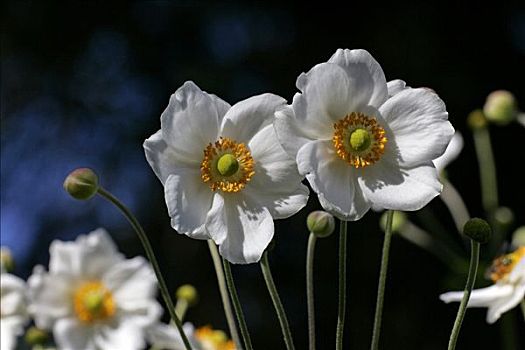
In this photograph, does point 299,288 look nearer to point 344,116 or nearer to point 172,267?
point 172,267

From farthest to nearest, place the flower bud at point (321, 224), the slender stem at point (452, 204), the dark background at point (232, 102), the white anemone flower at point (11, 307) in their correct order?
the dark background at point (232, 102) < the slender stem at point (452, 204) < the white anemone flower at point (11, 307) < the flower bud at point (321, 224)

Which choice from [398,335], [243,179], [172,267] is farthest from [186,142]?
[172,267]

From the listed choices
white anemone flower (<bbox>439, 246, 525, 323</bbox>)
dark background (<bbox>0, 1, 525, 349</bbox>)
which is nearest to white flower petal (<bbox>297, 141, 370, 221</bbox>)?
white anemone flower (<bbox>439, 246, 525, 323</bbox>)

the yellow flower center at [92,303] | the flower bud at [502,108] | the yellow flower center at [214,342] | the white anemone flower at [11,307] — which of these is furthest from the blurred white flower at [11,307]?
the flower bud at [502,108]

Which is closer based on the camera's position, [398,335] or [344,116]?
[344,116]

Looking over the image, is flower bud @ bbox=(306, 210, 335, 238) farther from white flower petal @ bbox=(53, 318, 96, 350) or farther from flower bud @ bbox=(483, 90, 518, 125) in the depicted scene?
flower bud @ bbox=(483, 90, 518, 125)

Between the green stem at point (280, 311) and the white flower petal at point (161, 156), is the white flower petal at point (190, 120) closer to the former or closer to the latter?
the white flower petal at point (161, 156)
